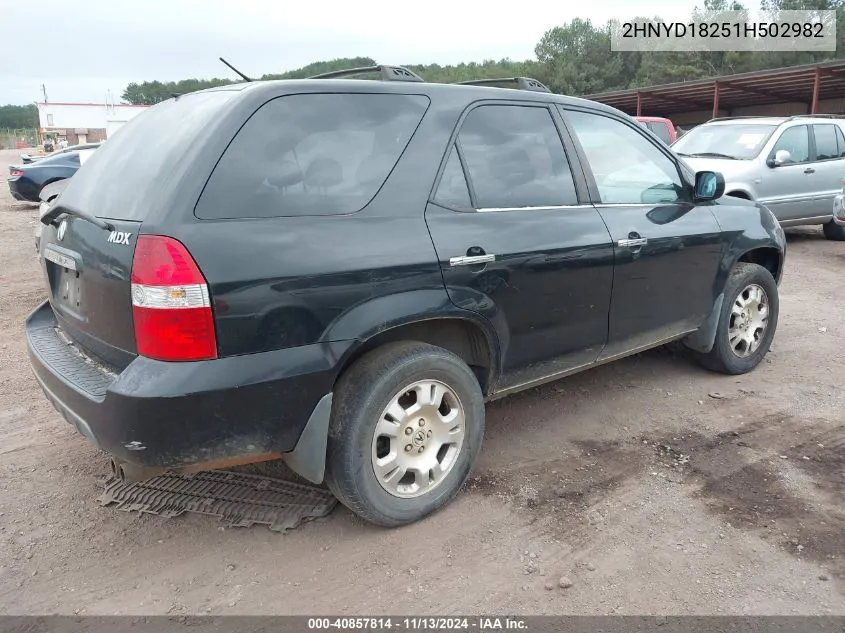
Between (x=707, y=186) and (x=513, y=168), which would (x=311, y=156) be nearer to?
(x=513, y=168)

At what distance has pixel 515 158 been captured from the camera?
3.24m

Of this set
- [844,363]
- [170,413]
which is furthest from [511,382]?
[844,363]

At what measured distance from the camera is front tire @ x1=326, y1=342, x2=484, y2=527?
2645mm

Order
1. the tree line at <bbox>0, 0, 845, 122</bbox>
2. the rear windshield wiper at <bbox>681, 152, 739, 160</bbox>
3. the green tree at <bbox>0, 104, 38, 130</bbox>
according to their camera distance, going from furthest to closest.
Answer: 1. the green tree at <bbox>0, 104, 38, 130</bbox>
2. the tree line at <bbox>0, 0, 845, 122</bbox>
3. the rear windshield wiper at <bbox>681, 152, 739, 160</bbox>

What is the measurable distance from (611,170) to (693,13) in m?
63.1

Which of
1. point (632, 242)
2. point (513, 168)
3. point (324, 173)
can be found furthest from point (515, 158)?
point (324, 173)

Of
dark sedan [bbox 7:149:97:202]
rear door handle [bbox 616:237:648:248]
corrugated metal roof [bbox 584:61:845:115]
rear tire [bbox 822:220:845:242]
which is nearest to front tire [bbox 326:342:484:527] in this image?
rear door handle [bbox 616:237:648:248]

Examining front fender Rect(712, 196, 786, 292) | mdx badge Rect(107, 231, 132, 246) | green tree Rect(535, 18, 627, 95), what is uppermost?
green tree Rect(535, 18, 627, 95)

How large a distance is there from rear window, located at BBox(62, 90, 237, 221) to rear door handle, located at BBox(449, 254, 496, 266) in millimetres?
1094

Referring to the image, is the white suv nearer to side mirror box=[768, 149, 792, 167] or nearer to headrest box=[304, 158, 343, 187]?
side mirror box=[768, 149, 792, 167]

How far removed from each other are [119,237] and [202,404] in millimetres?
674

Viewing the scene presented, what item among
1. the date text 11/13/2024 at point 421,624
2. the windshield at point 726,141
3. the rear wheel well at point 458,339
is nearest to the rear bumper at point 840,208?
the windshield at point 726,141

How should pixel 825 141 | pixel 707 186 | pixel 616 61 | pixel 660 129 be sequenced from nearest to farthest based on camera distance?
pixel 707 186 → pixel 825 141 → pixel 660 129 → pixel 616 61

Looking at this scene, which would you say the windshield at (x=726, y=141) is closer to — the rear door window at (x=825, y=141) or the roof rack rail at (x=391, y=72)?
the rear door window at (x=825, y=141)
